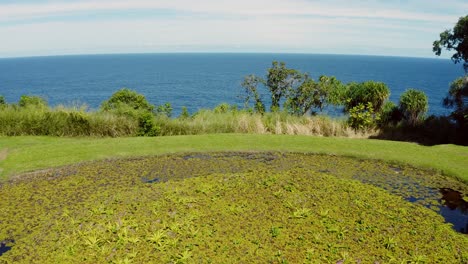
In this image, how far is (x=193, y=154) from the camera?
1370 cm

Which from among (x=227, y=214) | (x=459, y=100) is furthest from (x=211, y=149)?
(x=459, y=100)

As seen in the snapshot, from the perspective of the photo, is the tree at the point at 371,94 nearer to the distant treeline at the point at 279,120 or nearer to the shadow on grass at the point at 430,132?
the distant treeline at the point at 279,120

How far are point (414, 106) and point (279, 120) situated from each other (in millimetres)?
7047

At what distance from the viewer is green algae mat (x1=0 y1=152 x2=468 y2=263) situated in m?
7.05

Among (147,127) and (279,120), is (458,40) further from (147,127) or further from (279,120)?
(147,127)

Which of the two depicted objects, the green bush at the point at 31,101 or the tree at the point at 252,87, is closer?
the green bush at the point at 31,101

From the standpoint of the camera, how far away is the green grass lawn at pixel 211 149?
1211cm

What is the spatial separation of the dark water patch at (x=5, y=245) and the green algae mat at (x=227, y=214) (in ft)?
0.11

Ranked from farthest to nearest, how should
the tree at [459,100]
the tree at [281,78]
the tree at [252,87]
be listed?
the tree at [252,87] < the tree at [281,78] < the tree at [459,100]

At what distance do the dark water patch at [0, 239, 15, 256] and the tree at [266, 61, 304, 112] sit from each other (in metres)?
15.7

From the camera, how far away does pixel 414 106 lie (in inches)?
711

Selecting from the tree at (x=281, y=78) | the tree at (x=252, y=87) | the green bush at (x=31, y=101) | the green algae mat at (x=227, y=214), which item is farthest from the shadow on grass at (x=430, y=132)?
the green bush at (x=31, y=101)

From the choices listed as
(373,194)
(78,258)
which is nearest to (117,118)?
(78,258)

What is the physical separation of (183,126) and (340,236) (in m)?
10.9
